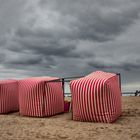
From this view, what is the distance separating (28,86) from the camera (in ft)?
68.6

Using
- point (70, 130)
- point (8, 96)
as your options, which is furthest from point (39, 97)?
point (70, 130)

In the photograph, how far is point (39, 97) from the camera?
20453 millimetres

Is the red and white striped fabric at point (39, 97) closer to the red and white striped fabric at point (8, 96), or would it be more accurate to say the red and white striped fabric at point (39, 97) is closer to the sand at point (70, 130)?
the red and white striped fabric at point (8, 96)

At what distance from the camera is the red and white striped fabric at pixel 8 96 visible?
23.6 m

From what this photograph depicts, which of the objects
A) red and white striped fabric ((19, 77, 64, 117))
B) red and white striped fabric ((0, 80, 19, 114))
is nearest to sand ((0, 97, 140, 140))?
red and white striped fabric ((19, 77, 64, 117))

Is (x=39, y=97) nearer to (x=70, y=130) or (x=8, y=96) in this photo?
(x=8, y=96)

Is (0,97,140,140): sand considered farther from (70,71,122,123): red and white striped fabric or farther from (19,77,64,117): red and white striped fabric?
(19,77,64,117): red and white striped fabric

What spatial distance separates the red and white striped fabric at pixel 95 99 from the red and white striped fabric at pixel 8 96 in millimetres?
7111

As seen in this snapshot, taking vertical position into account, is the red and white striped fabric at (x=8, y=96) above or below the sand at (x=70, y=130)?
above

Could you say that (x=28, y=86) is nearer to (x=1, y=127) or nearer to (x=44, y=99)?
(x=44, y=99)

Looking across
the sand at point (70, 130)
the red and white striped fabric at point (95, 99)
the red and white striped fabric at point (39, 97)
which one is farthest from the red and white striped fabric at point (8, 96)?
the red and white striped fabric at point (95, 99)

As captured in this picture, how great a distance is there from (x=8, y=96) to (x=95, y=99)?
28.5 ft

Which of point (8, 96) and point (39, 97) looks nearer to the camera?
point (39, 97)

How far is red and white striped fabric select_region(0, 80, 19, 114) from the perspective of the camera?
77.6 ft
